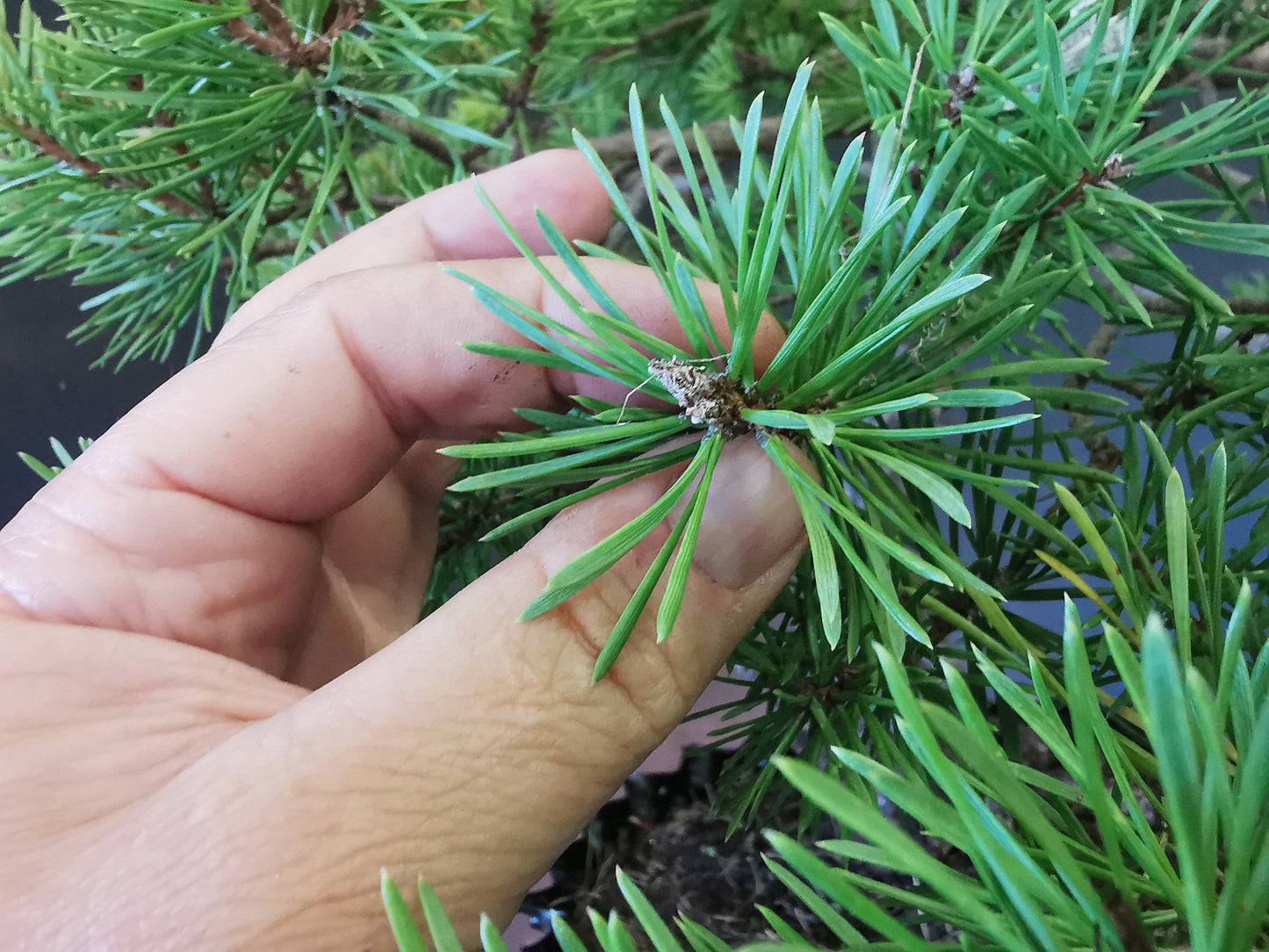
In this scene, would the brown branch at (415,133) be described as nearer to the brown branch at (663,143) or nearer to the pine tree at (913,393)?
the pine tree at (913,393)

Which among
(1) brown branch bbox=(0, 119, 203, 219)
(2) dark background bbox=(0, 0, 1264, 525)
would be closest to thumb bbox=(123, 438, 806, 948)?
(1) brown branch bbox=(0, 119, 203, 219)

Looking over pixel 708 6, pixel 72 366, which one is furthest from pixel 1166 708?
pixel 72 366

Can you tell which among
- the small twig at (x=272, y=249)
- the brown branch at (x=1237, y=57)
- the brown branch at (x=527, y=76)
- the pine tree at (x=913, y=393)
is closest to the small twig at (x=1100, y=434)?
the pine tree at (x=913, y=393)

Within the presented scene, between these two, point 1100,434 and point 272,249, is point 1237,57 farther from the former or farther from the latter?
point 272,249

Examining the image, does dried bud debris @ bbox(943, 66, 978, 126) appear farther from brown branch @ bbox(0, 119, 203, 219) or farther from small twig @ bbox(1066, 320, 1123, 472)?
brown branch @ bbox(0, 119, 203, 219)

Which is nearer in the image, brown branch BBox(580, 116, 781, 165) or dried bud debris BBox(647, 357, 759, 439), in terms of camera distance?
dried bud debris BBox(647, 357, 759, 439)

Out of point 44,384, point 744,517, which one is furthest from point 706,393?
point 44,384
